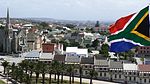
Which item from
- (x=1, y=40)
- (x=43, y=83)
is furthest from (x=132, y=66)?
(x=1, y=40)

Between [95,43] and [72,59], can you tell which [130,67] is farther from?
[95,43]

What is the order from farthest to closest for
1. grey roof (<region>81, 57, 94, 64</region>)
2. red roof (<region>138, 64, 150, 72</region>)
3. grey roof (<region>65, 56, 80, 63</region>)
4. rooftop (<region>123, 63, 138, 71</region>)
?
grey roof (<region>65, 56, 80, 63</region>) → grey roof (<region>81, 57, 94, 64</region>) → rooftop (<region>123, 63, 138, 71</region>) → red roof (<region>138, 64, 150, 72</region>)

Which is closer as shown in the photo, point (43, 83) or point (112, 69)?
point (43, 83)

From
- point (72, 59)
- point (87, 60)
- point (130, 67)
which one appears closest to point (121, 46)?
point (130, 67)

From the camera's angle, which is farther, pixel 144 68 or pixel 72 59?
pixel 72 59

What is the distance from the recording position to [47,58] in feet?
328

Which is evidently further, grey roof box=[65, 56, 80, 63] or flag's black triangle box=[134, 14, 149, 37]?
grey roof box=[65, 56, 80, 63]

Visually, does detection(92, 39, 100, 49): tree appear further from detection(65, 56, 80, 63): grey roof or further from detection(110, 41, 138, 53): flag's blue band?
detection(110, 41, 138, 53): flag's blue band

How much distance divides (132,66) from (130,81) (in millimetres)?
3444

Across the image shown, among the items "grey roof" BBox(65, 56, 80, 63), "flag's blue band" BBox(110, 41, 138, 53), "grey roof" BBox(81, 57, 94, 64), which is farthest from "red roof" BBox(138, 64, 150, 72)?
"flag's blue band" BBox(110, 41, 138, 53)

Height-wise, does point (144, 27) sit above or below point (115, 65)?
above

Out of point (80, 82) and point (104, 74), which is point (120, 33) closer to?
point (80, 82)

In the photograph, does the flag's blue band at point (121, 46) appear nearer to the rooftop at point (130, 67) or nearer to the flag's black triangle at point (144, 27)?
the flag's black triangle at point (144, 27)

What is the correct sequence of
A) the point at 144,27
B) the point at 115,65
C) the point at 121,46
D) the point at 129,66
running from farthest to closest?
the point at 115,65
the point at 129,66
the point at 121,46
the point at 144,27
